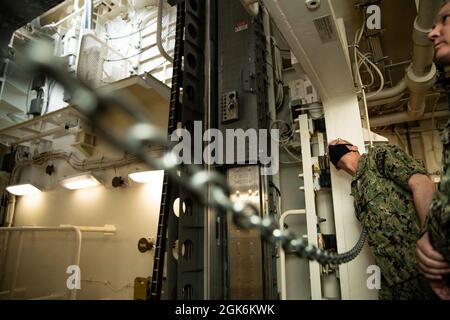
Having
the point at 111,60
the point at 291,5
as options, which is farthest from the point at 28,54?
the point at 111,60

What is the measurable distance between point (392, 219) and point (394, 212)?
0.12 ft

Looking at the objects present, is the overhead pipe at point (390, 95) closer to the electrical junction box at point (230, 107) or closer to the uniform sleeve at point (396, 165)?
the uniform sleeve at point (396, 165)

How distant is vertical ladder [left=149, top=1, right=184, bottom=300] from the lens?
151cm

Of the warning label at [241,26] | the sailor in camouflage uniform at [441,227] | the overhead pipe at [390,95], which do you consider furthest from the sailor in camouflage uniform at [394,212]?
the warning label at [241,26]

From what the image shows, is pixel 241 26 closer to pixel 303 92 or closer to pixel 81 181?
pixel 303 92

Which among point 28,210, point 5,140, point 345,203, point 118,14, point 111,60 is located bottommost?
point 345,203

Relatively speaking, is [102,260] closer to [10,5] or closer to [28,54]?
[10,5]

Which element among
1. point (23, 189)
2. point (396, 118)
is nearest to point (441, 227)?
point (396, 118)

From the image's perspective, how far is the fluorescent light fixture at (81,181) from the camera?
3420 mm

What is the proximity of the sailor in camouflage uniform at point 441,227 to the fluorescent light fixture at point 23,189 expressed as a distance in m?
4.75

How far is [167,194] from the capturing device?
5.33 ft

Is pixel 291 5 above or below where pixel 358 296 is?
above

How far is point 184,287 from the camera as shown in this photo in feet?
5.13
